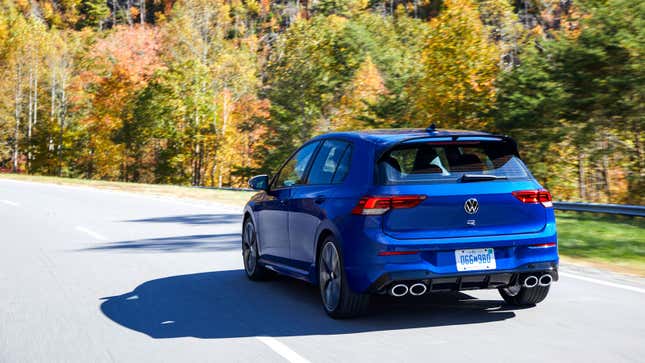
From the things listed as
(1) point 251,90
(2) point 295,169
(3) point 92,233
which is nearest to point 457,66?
(1) point 251,90

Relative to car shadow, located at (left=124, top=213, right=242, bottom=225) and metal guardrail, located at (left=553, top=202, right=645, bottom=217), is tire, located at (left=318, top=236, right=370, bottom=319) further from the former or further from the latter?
car shadow, located at (left=124, top=213, right=242, bottom=225)

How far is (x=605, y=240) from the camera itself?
1319cm

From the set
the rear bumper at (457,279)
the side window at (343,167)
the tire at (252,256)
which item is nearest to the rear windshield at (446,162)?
the side window at (343,167)

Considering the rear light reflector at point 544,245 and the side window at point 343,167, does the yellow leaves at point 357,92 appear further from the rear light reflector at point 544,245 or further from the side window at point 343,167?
the rear light reflector at point 544,245

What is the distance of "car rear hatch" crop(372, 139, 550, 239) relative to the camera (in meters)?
6.58

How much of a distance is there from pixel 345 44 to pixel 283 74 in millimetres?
9570

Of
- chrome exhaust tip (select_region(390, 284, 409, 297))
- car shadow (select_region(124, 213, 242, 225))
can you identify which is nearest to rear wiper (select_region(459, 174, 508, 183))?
chrome exhaust tip (select_region(390, 284, 409, 297))

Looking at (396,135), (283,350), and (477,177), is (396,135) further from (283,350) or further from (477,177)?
(283,350)

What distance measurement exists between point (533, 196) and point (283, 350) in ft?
7.96

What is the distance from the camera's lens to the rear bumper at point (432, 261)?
650 cm

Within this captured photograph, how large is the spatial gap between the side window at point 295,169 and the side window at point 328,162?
0.26 meters

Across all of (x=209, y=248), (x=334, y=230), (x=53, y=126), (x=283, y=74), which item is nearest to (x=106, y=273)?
(x=209, y=248)

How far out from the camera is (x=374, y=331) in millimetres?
6586

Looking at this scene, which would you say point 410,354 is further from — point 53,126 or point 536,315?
point 53,126
